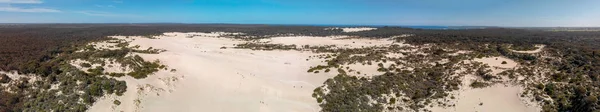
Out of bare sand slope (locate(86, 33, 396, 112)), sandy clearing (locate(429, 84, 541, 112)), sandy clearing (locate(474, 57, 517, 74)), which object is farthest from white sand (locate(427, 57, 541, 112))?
bare sand slope (locate(86, 33, 396, 112))

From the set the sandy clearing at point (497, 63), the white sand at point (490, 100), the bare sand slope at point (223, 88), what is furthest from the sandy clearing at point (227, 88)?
the sandy clearing at point (497, 63)

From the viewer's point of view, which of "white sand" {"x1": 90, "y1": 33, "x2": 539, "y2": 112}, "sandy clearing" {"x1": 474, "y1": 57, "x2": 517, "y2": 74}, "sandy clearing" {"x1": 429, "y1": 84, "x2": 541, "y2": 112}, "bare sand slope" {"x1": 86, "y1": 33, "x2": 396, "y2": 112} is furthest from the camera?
"sandy clearing" {"x1": 474, "y1": 57, "x2": 517, "y2": 74}

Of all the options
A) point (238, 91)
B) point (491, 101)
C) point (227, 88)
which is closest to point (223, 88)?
point (227, 88)

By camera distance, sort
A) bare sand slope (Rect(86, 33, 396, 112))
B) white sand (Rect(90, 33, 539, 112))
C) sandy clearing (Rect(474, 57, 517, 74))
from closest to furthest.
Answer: white sand (Rect(90, 33, 539, 112)) < bare sand slope (Rect(86, 33, 396, 112)) < sandy clearing (Rect(474, 57, 517, 74))

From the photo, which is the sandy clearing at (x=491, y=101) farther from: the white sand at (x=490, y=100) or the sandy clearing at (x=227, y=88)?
the sandy clearing at (x=227, y=88)

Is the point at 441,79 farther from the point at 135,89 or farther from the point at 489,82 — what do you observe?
the point at 135,89

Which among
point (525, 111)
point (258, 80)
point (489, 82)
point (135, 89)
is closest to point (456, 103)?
point (525, 111)

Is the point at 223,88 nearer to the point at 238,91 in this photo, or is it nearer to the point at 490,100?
the point at 238,91

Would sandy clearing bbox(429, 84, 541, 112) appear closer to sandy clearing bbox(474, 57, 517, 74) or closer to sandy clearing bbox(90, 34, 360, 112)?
sandy clearing bbox(474, 57, 517, 74)

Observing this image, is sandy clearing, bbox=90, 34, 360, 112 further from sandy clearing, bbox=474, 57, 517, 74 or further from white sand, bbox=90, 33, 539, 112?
sandy clearing, bbox=474, 57, 517, 74

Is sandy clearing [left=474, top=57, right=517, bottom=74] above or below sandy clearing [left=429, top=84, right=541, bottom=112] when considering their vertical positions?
above

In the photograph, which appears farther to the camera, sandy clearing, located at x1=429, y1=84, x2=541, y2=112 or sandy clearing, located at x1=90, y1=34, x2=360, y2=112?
sandy clearing, located at x1=90, y1=34, x2=360, y2=112
